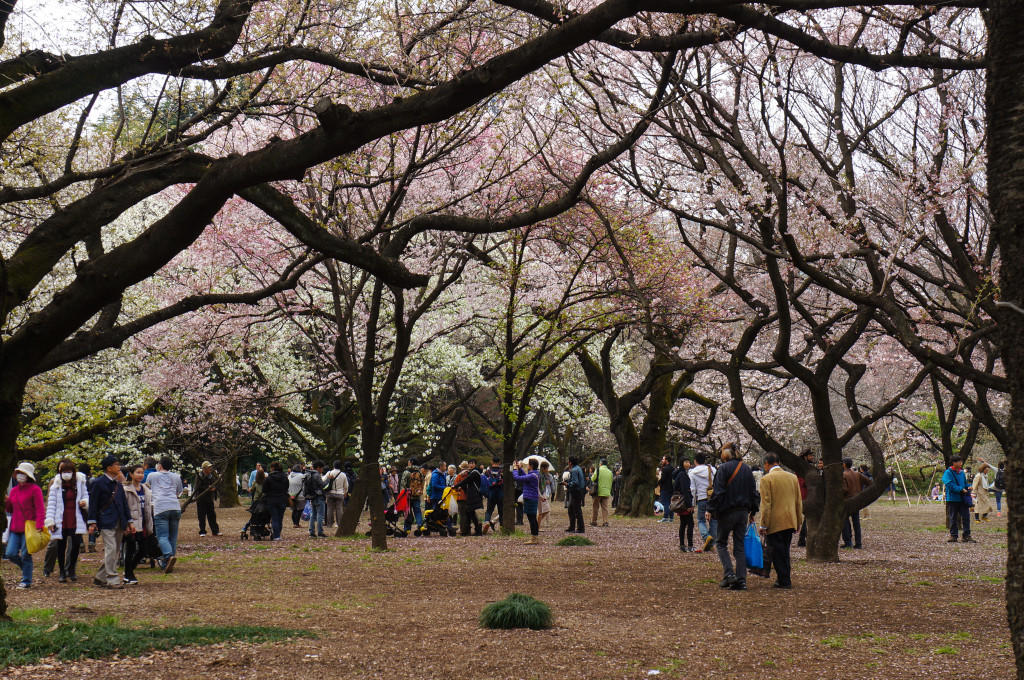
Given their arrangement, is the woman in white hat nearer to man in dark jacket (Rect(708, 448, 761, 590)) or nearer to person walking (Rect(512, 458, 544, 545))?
man in dark jacket (Rect(708, 448, 761, 590))

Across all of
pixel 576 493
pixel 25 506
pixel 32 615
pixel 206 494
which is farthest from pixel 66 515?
pixel 576 493

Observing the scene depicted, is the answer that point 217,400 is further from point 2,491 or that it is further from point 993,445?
point 993,445

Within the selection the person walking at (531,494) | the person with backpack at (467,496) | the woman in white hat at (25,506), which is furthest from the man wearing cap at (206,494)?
the woman in white hat at (25,506)

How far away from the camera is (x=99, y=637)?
22.4 feet

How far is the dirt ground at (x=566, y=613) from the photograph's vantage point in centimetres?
640

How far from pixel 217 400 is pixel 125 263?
18920 mm

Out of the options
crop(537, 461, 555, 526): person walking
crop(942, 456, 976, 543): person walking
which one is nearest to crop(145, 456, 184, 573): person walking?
crop(537, 461, 555, 526): person walking

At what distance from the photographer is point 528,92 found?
14.6 metres

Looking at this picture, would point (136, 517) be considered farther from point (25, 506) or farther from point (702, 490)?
point (702, 490)

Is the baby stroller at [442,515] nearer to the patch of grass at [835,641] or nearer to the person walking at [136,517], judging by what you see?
the person walking at [136,517]

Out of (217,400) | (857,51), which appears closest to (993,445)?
(217,400)

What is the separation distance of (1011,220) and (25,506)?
11976 mm

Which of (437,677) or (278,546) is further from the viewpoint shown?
(278,546)

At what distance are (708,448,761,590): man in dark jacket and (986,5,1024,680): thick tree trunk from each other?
25.1 feet
